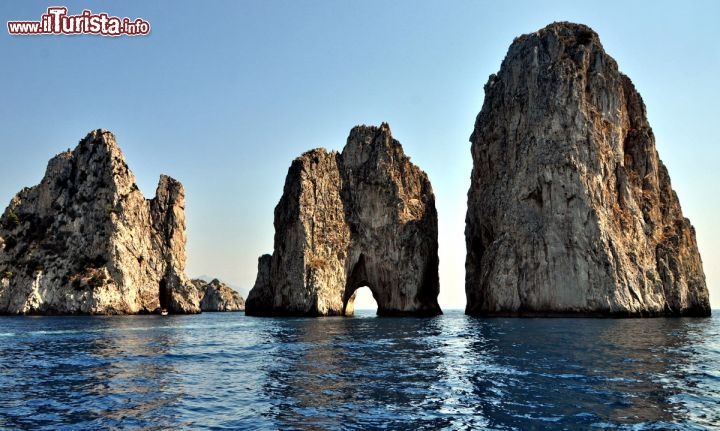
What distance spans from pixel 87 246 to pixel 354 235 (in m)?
53.0

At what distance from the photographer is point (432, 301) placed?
341 ft

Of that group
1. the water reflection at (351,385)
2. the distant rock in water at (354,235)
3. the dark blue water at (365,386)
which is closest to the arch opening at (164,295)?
the distant rock in water at (354,235)

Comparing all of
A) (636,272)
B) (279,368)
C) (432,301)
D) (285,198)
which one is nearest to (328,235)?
(285,198)

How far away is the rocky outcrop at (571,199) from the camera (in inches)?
3029

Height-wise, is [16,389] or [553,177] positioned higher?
[553,177]

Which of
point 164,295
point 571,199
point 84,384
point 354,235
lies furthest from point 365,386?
point 164,295

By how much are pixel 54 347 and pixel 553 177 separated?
221ft

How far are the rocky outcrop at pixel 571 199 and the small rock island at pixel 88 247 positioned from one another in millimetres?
66534

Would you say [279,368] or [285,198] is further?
[285,198]

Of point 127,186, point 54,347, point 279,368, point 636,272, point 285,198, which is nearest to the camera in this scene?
point 279,368

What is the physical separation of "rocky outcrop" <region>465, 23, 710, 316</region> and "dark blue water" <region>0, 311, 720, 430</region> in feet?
135

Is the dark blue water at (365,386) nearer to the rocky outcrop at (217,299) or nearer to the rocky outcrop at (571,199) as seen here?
the rocky outcrop at (571,199)

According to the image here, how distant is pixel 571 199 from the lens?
79125mm

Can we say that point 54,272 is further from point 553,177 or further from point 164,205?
point 553,177
